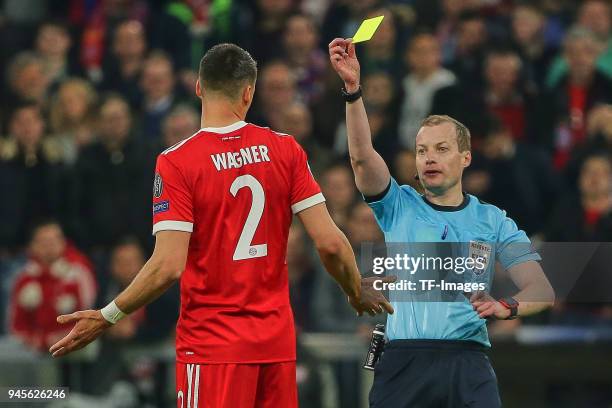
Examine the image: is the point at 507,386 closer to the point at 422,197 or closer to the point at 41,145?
the point at 422,197

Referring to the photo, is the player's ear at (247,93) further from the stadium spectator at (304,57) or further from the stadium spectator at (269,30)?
the stadium spectator at (269,30)

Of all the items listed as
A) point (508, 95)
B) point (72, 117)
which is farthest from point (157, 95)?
point (508, 95)

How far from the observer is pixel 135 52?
12875 mm

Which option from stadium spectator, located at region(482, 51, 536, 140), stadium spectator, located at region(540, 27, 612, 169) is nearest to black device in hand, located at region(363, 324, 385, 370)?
stadium spectator, located at region(540, 27, 612, 169)

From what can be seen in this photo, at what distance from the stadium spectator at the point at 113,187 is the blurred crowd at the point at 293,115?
0.01 m

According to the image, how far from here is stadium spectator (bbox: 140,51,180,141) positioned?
475 inches

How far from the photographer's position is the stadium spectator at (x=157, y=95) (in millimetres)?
12062

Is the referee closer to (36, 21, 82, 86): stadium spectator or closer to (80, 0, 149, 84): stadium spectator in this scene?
(80, 0, 149, 84): stadium spectator

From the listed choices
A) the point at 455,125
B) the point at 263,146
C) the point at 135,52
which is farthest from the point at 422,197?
the point at 135,52

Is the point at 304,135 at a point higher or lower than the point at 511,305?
higher

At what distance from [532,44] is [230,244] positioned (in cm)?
731

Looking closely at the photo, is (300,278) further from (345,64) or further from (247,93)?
(247,93)

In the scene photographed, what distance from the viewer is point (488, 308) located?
5.89m

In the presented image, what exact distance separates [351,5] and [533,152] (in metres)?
2.88
